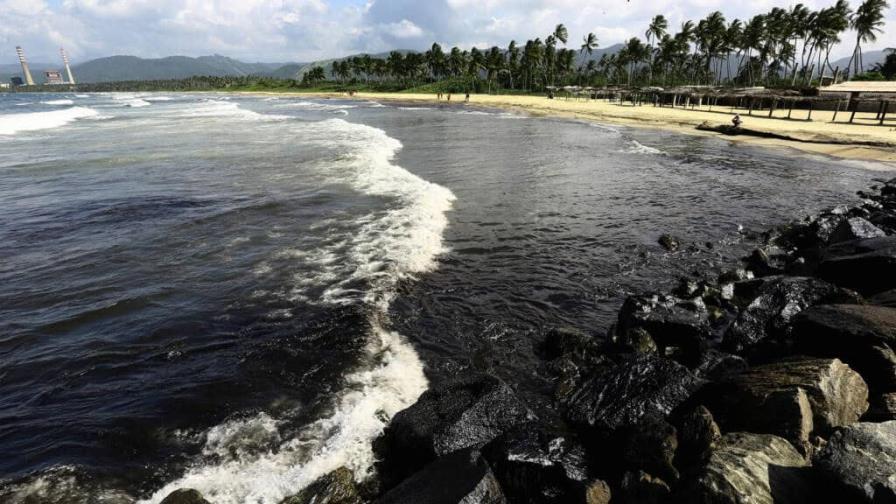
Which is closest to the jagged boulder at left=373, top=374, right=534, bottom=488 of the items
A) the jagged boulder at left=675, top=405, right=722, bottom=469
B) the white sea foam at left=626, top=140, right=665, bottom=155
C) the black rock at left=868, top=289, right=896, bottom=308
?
the jagged boulder at left=675, top=405, right=722, bottom=469

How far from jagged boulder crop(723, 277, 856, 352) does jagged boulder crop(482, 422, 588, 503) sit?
465 cm

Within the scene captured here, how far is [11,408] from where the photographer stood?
6.91 m

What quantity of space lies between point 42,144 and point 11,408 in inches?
1452

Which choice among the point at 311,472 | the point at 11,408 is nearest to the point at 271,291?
the point at 11,408

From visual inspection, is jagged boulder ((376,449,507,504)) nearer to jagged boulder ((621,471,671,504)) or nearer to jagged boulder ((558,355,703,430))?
jagged boulder ((621,471,671,504))

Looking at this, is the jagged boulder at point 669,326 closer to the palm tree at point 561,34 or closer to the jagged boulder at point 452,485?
the jagged boulder at point 452,485

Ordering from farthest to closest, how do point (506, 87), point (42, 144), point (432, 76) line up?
point (432, 76)
point (506, 87)
point (42, 144)

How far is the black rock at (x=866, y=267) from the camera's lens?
9211mm

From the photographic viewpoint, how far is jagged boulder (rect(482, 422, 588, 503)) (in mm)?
4949

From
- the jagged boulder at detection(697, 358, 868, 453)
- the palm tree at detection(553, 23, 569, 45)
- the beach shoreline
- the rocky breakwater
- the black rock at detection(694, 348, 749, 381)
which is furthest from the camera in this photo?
the palm tree at detection(553, 23, 569, 45)

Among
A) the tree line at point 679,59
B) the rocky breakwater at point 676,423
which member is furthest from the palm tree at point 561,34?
the rocky breakwater at point 676,423

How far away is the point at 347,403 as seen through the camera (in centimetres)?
690

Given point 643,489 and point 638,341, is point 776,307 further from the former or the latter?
point 643,489

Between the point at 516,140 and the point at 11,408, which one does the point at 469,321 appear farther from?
the point at 516,140
